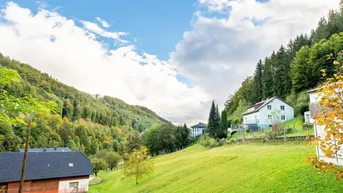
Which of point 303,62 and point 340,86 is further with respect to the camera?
point 303,62

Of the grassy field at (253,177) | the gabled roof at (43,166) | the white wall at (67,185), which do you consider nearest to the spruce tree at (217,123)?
the grassy field at (253,177)

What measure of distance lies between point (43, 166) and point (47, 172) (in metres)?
1.37

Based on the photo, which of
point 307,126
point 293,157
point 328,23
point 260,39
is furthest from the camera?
point 328,23


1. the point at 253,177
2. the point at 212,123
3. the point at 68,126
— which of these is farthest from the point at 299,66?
the point at 68,126

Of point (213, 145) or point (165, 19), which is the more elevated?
point (165, 19)

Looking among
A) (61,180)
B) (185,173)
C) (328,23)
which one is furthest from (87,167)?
(328,23)

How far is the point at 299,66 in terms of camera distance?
5797cm

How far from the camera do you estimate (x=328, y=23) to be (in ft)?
203

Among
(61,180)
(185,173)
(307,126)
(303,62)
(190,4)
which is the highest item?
(303,62)

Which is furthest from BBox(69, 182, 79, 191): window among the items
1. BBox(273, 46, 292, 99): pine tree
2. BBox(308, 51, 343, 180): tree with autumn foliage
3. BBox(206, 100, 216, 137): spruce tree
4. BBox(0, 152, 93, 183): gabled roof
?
BBox(273, 46, 292, 99): pine tree

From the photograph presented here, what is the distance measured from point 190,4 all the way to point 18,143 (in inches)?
3072

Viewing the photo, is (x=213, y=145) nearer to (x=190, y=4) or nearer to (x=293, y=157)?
(x=293, y=157)

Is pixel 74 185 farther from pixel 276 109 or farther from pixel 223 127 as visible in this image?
pixel 276 109

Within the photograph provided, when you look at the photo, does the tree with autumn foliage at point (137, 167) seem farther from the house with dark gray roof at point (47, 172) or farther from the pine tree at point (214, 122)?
the pine tree at point (214, 122)
